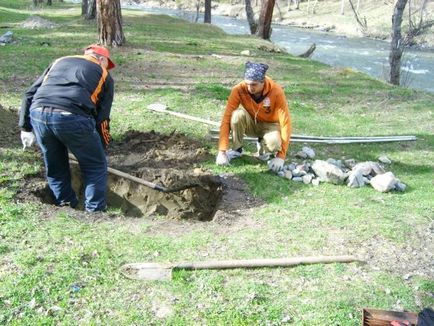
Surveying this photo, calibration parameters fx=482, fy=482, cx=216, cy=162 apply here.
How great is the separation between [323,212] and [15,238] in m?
2.95

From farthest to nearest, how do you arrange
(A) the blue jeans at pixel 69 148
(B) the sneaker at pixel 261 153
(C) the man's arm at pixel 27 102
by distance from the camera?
1. (B) the sneaker at pixel 261 153
2. (C) the man's arm at pixel 27 102
3. (A) the blue jeans at pixel 69 148

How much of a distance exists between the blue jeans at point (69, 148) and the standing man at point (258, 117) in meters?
1.58

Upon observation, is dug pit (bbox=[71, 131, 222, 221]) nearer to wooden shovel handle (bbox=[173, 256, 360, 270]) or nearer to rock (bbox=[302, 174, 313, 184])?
rock (bbox=[302, 174, 313, 184])

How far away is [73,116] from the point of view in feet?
14.4

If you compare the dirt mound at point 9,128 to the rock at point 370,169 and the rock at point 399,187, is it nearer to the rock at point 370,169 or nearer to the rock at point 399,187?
the rock at point 370,169

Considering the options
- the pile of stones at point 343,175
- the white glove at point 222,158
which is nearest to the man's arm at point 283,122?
the pile of stones at point 343,175

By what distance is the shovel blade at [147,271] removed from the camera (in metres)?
3.73

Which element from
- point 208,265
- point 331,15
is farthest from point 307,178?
point 331,15

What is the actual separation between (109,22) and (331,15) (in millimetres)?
42171

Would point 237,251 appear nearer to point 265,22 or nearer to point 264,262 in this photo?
point 264,262

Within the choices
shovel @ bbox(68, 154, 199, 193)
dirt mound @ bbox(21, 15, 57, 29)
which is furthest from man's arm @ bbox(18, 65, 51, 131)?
dirt mound @ bbox(21, 15, 57, 29)

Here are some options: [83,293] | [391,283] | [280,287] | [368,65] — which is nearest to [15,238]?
[83,293]

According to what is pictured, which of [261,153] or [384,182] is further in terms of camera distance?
[261,153]

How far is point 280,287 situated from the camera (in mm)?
3727
